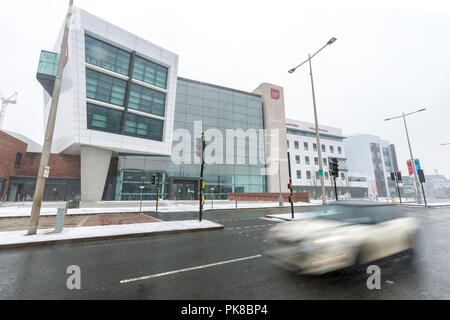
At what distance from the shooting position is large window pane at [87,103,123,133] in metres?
23.3

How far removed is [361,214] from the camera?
464 cm

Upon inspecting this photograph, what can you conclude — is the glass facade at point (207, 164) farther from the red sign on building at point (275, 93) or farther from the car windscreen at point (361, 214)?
the car windscreen at point (361, 214)

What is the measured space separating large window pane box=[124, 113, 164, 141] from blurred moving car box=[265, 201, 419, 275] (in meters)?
26.5

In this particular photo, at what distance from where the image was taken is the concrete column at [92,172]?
2312cm

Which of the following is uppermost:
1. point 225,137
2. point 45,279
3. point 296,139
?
point 296,139

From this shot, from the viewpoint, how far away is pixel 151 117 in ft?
91.9

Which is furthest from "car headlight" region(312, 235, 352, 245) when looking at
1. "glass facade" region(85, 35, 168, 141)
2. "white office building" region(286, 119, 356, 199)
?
"white office building" region(286, 119, 356, 199)

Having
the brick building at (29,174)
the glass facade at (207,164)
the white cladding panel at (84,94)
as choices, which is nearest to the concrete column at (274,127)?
the glass facade at (207,164)

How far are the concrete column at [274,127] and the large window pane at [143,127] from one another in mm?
22556
